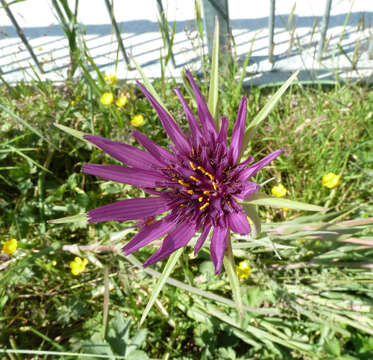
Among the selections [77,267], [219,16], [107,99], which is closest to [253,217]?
[77,267]

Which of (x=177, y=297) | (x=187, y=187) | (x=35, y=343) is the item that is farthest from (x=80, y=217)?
(x=35, y=343)

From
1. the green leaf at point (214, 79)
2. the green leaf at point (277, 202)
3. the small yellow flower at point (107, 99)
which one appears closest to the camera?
the green leaf at point (277, 202)

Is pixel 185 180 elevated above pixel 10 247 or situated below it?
above

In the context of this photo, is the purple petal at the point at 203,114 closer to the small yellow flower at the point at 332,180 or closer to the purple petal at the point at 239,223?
the purple petal at the point at 239,223

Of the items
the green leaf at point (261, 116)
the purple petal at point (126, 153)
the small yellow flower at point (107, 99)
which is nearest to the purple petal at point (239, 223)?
the green leaf at point (261, 116)

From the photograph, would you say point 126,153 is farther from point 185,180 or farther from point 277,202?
point 277,202

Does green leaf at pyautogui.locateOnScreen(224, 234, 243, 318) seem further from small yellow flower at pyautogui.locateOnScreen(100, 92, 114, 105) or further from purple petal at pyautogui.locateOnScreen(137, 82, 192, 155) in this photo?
small yellow flower at pyautogui.locateOnScreen(100, 92, 114, 105)

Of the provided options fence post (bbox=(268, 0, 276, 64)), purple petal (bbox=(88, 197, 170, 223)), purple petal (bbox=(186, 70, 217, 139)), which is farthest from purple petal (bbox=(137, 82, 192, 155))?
fence post (bbox=(268, 0, 276, 64))
